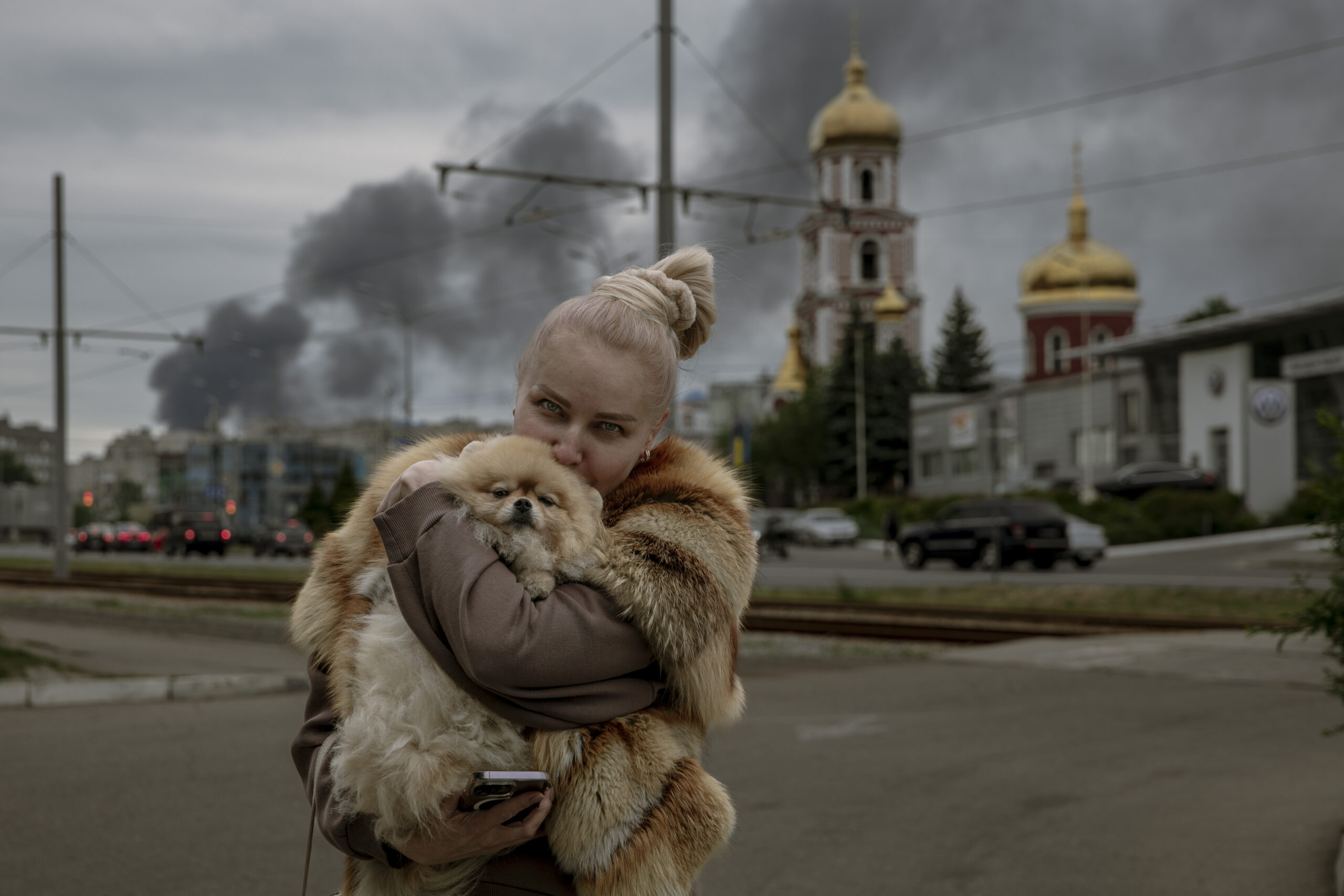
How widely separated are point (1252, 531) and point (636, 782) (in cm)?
4497

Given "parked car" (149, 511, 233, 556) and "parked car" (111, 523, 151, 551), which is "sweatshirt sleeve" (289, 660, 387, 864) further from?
"parked car" (111, 523, 151, 551)

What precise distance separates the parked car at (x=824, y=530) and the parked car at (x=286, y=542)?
20421 mm

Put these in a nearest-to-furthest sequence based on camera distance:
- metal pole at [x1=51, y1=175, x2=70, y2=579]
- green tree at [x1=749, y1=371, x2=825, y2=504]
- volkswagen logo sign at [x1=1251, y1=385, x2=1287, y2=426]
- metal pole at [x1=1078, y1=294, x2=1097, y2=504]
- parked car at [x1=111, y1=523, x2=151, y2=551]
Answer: metal pole at [x1=51, y1=175, x2=70, y2=579] → volkswagen logo sign at [x1=1251, y1=385, x2=1287, y2=426] → metal pole at [x1=1078, y1=294, x2=1097, y2=504] → parked car at [x1=111, y1=523, x2=151, y2=551] → green tree at [x1=749, y1=371, x2=825, y2=504]

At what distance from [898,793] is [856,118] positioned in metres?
91.4

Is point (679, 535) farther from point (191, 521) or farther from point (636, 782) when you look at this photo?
point (191, 521)

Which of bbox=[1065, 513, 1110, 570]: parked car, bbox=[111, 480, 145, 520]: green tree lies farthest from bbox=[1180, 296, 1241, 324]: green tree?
bbox=[111, 480, 145, 520]: green tree

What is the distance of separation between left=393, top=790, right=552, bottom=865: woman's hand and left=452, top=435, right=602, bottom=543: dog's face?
0.36 metres

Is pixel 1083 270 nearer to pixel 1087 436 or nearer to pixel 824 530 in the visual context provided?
pixel 1087 436

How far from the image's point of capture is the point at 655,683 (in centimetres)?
182

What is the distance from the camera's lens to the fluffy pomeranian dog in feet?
5.46

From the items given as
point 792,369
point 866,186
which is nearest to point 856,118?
point 866,186

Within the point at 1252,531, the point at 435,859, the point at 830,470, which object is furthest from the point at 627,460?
the point at 830,470

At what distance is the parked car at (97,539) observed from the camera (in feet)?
221

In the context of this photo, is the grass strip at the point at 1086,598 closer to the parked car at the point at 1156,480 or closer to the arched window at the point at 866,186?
the parked car at the point at 1156,480
